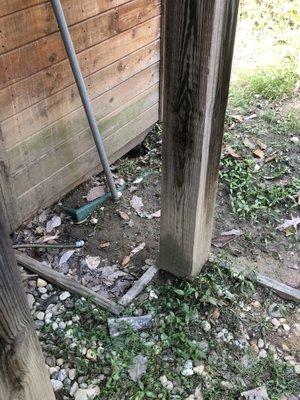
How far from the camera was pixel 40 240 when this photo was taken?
304 cm

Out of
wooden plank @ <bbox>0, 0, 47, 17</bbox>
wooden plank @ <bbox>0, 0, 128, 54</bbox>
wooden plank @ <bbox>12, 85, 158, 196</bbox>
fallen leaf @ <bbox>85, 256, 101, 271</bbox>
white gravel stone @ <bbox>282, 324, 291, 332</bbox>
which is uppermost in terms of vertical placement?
wooden plank @ <bbox>0, 0, 47, 17</bbox>

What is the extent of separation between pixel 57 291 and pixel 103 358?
0.55m

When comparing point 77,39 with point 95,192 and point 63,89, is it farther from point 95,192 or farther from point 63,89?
point 95,192

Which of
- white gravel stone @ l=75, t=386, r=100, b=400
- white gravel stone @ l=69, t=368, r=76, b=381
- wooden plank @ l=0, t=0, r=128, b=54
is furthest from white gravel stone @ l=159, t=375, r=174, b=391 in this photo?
wooden plank @ l=0, t=0, r=128, b=54

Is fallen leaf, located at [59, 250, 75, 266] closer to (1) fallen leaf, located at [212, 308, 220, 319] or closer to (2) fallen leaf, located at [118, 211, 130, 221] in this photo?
(2) fallen leaf, located at [118, 211, 130, 221]

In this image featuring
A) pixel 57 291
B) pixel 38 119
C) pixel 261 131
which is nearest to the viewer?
pixel 57 291

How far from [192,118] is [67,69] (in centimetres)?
125

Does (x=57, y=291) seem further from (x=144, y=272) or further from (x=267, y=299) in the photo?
(x=267, y=299)

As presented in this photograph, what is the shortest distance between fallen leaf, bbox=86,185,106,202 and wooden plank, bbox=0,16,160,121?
0.81m

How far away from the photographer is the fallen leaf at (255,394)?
210 cm

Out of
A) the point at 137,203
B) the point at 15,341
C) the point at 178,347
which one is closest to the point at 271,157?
the point at 137,203

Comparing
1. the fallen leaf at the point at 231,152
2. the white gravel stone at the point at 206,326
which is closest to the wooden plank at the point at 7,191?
the white gravel stone at the point at 206,326

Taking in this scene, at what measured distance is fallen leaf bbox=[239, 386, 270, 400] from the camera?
6.89 feet

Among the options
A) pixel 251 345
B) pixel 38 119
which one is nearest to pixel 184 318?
pixel 251 345
